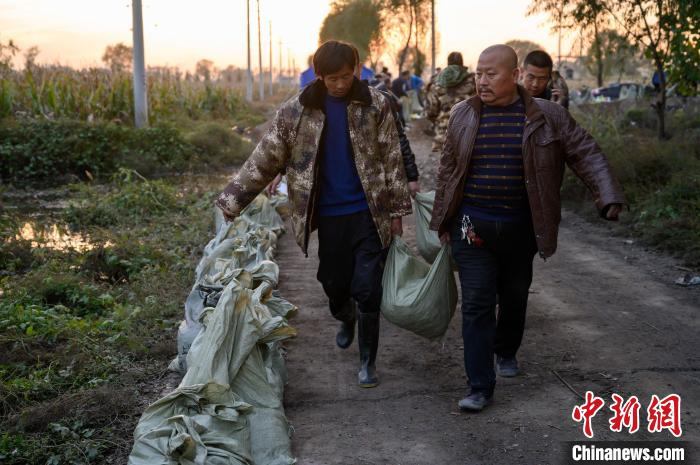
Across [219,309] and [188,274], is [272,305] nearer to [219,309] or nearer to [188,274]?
[219,309]

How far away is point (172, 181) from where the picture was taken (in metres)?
14.8

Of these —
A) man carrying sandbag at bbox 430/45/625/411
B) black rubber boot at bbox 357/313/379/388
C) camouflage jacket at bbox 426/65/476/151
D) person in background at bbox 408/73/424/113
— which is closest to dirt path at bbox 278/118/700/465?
black rubber boot at bbox 357/313/379/388

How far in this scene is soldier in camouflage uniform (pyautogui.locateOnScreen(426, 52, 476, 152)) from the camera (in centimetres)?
814

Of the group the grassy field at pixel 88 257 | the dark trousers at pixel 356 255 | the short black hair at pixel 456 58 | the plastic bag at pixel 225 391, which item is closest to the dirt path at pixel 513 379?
the plastic bag at pixel 225 391

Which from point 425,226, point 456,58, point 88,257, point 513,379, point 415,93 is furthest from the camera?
point 415,93

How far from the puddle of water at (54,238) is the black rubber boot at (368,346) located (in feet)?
13.8

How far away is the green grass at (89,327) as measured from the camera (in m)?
4.06

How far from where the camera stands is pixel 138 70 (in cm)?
1788

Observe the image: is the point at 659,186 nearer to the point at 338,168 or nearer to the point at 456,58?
the point at 456,58

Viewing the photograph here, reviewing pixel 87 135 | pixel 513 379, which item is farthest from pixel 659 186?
pixel 87 135

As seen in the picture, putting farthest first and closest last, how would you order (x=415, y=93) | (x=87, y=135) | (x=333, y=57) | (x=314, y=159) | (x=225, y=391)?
(x=415, y=93), (x=87, y=135), (x=314, y=159), (x=333, y=57), (x=225, y=391)

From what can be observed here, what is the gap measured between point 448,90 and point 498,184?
4.26 meters

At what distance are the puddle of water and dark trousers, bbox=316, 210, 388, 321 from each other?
405cm

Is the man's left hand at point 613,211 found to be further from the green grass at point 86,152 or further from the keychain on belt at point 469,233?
the green grass at point 86,152
